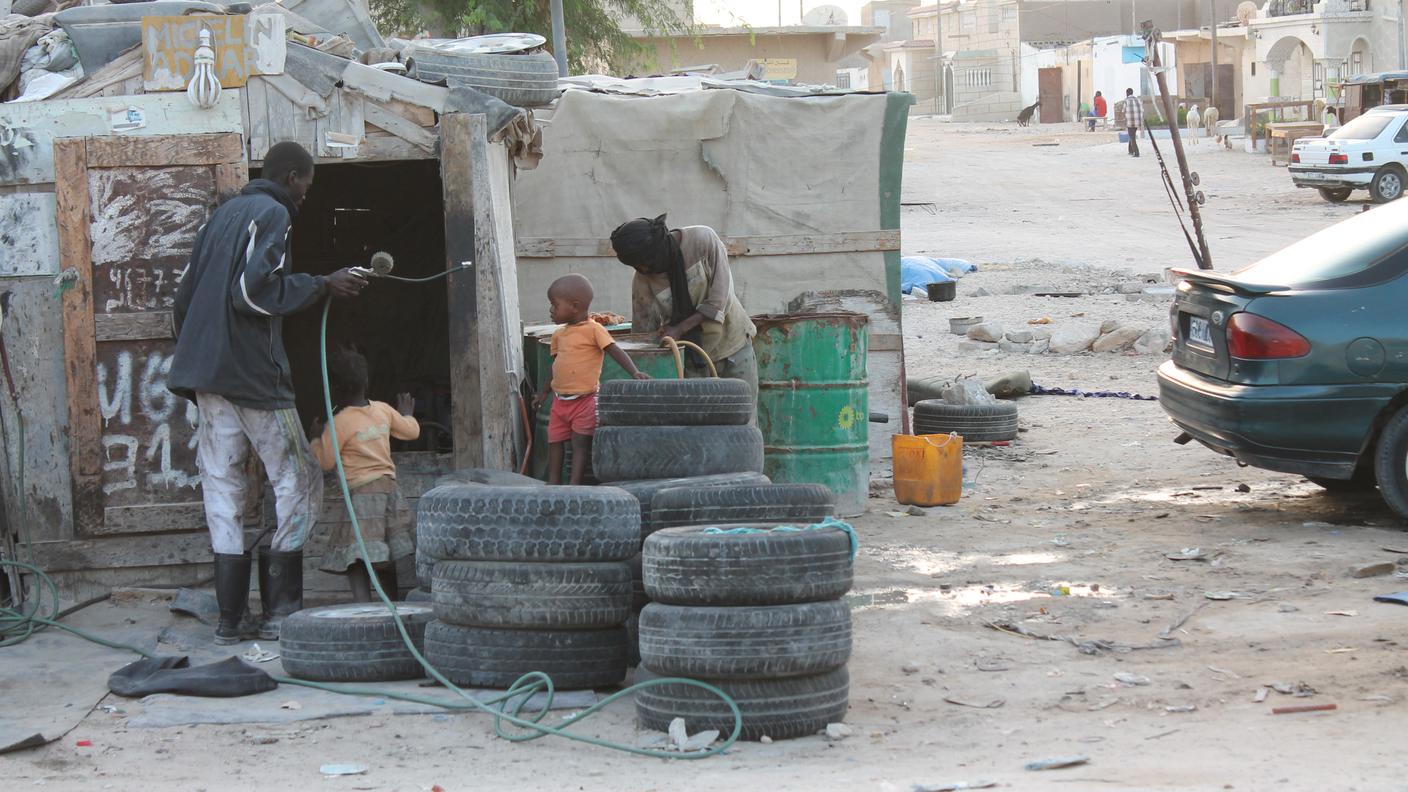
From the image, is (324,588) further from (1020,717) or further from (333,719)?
(1020,717)

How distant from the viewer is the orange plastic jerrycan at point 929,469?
30.2 feet

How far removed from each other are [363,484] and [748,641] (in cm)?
253

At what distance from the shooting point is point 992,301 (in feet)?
64.0

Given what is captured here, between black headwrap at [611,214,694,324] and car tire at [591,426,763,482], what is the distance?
138cm

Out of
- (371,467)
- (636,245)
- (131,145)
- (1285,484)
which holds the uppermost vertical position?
(131,145)

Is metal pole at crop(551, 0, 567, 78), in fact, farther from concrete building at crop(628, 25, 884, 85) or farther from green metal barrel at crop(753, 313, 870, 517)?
concrete building at crop(628, 25, 884, 85)

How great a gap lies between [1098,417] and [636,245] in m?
5.95

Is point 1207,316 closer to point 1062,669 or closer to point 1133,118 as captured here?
point 1062,669

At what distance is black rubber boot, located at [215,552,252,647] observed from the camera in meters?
6.36

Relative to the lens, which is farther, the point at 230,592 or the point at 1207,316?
the point at 1207,316

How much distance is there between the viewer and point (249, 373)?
6.18 metres

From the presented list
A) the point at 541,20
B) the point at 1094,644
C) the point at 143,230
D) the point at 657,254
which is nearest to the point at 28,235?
the point at 143,230

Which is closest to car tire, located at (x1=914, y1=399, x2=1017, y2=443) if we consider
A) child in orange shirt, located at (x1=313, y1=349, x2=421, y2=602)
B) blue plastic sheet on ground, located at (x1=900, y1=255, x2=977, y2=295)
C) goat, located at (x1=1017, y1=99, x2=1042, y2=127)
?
child in orange shirt, located at (x1=313, y1=349, x2=421, y2=602)

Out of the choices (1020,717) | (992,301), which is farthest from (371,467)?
(992,301)
